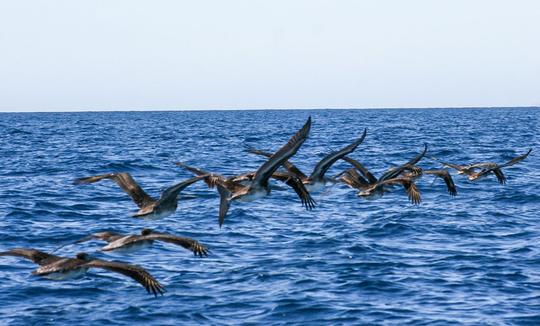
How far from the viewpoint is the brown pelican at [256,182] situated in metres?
13.9

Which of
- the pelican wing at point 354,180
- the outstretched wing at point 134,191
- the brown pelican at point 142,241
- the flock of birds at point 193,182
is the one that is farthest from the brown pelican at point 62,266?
the pelican wing at point 354,180

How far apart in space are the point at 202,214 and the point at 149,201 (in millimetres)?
9290

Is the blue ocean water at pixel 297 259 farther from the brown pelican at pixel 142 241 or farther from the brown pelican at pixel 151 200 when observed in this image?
the brown pelican at pixel 142 241

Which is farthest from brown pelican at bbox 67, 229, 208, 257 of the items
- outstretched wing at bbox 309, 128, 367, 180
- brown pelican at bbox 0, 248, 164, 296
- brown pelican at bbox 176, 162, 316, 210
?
outstretched wing at bbox 309, 128, 367, 180

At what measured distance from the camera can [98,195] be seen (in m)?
30.0

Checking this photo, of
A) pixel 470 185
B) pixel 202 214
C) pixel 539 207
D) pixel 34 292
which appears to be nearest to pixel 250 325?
pixel 34 292

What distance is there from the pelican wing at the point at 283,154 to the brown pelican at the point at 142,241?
200 cm

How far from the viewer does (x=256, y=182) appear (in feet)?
53.8

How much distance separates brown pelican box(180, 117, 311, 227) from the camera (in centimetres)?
1394

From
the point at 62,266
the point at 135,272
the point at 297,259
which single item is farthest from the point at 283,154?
the point at 297,259

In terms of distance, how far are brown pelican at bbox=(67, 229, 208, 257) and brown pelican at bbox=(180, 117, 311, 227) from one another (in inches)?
80.3

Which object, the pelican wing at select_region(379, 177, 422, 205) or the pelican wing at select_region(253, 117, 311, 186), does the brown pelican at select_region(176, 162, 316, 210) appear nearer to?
the pelican wing at select_region(253, 117, 311, 186)

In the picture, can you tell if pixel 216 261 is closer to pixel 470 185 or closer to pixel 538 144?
pixel 470 185

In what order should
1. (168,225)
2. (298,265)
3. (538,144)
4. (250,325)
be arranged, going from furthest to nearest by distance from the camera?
1. (538,144)
2. (168,225)
3. (298,265)
4. (250,325)
